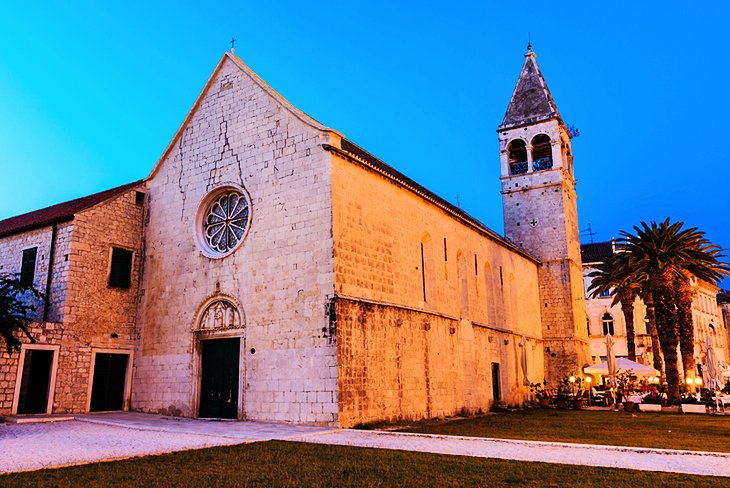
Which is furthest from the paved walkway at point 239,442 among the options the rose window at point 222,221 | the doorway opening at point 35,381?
the rose window at point 222,221

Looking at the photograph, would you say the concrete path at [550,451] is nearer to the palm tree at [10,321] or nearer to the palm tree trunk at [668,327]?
the palm tree at [10,321]

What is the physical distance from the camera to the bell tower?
1451 inches

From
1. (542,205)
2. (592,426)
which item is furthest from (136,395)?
(542,205)

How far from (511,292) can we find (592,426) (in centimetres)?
1533

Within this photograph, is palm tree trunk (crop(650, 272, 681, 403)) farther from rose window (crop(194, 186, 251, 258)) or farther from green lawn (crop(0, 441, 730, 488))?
green lawn (crop(0, 441, 730, 488))

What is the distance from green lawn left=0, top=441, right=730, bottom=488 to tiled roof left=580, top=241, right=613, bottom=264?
52.4 metres

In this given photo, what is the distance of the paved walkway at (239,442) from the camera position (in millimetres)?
10164

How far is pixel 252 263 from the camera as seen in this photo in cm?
1959

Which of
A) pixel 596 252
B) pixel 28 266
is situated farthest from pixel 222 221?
pixel 596 252

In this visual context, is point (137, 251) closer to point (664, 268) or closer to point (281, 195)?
Answer: point (281, 195)

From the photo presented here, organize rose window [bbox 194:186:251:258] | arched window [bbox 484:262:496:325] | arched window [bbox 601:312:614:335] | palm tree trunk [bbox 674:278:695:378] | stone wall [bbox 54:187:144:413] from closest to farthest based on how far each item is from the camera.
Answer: stone wall [bbox 54:187:144:413] < rose window [bbox 194:186:251:258] < palm tree trunk [bbox 674:278:695:378] < arched window [bbox 484:262:496:325] < arched window [bbox 601:312:614:335]

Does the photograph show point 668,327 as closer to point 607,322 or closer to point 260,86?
point 260,86

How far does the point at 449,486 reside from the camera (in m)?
8.05

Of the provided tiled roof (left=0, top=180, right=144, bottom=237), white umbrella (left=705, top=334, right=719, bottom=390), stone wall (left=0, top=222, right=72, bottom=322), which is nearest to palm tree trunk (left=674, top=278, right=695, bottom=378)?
white umbrella (left=705, top=334, right=719, bottom=390)
